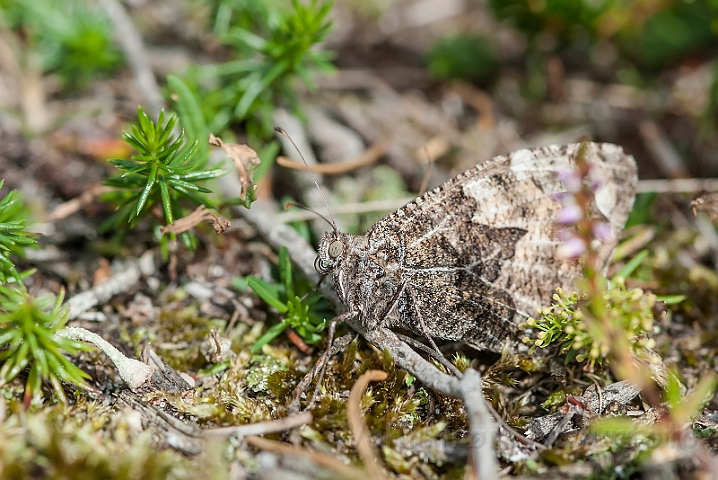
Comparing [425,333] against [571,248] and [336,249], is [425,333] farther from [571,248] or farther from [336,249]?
[571,248]

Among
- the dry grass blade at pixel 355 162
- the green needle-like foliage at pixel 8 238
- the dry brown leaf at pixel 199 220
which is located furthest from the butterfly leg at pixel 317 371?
the green needle-like foliage at pixel 8 238

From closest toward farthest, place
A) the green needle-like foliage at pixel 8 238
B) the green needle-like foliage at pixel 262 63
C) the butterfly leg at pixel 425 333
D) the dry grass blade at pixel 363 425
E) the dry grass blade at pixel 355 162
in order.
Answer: the dry grass blade at pixel 363 425, the green needle-like foliage at pixel 8 238, the butterfly leg at pixel 425 333, the green needle-like foliage at pixel 262 63, the dry grass blade at pixel 355 162

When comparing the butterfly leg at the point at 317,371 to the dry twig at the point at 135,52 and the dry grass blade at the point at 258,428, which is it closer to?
the dry grass blade at the point at 258,428

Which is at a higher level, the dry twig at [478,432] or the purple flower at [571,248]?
the purple flower at [571,248]

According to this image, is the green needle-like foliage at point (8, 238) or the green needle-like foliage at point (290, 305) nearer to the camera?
the green needle-like foliage at point (8, 238)

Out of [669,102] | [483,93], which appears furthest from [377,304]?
[669,102]

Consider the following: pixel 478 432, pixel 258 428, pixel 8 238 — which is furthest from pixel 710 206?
pixel 8 238

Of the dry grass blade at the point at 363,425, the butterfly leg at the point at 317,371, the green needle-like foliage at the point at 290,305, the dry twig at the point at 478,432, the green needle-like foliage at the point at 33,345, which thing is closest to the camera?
the dry twig at the point at 478,432
